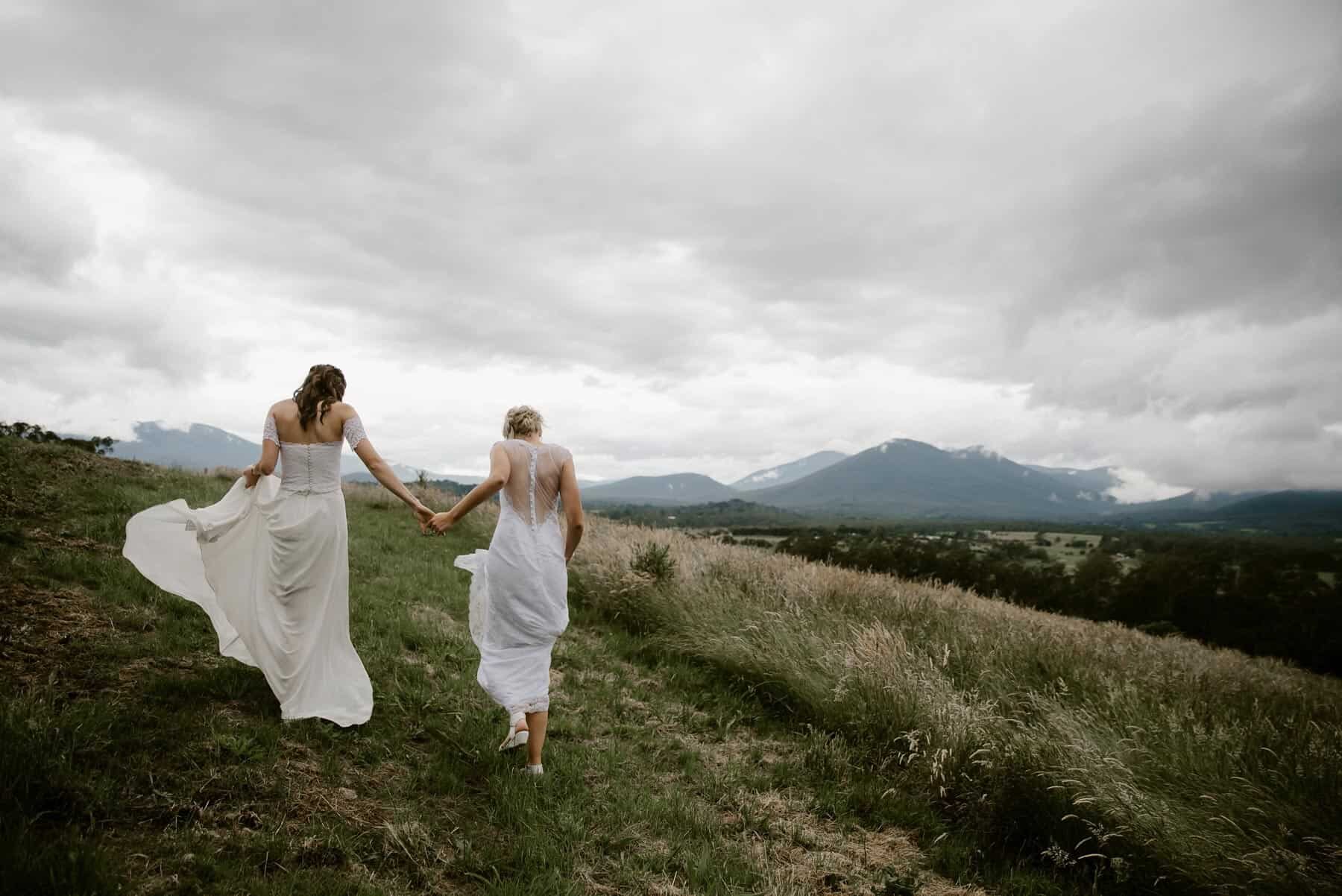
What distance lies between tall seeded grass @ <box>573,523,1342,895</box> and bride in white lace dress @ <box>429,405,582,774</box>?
3.37m

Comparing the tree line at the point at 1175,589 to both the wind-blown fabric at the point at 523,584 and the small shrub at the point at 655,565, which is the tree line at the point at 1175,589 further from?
the wind-blown fabric at the point at 523,584

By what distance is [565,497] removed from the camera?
5555 millimetres

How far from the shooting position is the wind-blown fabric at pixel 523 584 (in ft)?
17.7

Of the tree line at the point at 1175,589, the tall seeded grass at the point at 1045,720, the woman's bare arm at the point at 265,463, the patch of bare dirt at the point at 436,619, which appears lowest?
the tree line at the point at 1175,589

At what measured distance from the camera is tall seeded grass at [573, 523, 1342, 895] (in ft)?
15.6

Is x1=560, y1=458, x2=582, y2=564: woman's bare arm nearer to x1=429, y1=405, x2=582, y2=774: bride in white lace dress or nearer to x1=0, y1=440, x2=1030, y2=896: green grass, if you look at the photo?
x1=429, y1=405, x2=582, y2=774: bride in white lace dress

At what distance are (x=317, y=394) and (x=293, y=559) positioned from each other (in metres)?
1.40

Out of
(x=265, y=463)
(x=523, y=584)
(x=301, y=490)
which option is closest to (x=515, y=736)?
(x=523, y=584)

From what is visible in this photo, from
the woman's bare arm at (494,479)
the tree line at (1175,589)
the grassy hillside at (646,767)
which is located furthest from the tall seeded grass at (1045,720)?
the tree line at (1175,589)

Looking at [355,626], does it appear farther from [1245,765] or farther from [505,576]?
[1245,765]

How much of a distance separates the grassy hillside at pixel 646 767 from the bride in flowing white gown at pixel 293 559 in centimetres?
36

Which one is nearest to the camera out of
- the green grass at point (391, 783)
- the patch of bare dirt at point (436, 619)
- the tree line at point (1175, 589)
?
the green grass at point (391, 783)

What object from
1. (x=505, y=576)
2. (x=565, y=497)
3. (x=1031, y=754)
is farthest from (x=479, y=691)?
(x=1031, y=754)

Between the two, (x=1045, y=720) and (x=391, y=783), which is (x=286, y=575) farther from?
(x=1045, y=720)
